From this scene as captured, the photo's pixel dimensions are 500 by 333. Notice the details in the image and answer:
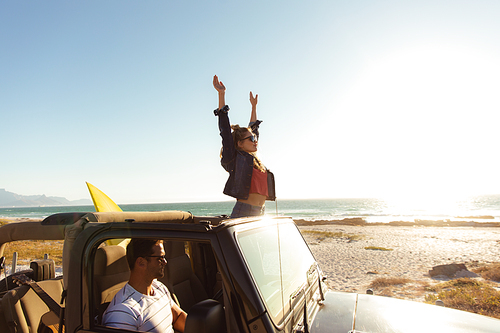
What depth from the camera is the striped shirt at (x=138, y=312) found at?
1771 millimetres

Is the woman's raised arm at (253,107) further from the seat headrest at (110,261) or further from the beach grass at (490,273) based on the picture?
the beach grass at (490,273)

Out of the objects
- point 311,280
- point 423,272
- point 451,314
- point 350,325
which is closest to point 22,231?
point 311,280

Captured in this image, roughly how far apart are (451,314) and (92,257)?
258 cm

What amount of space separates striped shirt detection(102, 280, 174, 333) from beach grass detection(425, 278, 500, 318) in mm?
7171

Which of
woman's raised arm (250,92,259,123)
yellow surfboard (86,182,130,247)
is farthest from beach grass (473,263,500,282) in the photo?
yellow surfboard (86,182,130,247)

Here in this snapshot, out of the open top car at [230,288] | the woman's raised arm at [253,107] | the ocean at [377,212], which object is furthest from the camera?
the ocean at [377,212]

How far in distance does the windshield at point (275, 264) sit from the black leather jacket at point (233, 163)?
0.82m

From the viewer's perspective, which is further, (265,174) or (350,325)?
(265,174)

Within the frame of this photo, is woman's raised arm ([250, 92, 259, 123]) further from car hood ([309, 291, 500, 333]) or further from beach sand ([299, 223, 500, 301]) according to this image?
beach sand ([299, 223, 500, 301])

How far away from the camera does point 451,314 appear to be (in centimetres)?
227

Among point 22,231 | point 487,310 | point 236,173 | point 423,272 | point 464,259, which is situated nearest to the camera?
point 22,231

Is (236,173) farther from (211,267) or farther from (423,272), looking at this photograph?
(423,272)

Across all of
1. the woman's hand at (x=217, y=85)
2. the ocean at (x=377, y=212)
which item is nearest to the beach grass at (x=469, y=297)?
the woman's hand at (x=217, y=85)

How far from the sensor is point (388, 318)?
207 centimetres
